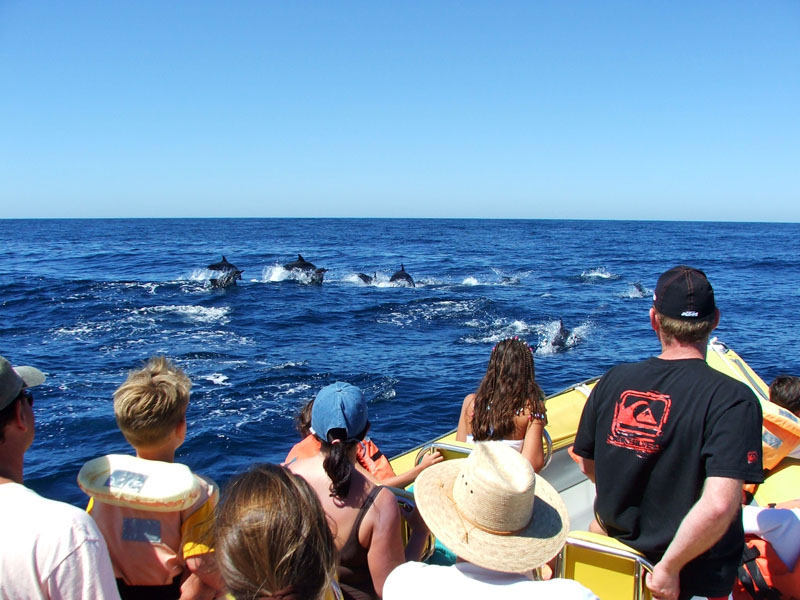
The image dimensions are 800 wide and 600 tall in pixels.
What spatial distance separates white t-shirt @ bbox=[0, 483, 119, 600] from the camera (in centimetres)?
164

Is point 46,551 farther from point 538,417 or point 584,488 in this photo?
point 584,488

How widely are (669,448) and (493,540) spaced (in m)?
0.92

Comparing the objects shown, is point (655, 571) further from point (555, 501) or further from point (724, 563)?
point (555, 501)

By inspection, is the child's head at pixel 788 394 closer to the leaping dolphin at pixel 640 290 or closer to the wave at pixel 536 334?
the wave at pixel 536 334

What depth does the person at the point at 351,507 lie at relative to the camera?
2.30 meters

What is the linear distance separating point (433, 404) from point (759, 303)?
794 inches

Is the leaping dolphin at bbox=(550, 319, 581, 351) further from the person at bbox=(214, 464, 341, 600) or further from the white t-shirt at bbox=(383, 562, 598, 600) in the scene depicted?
the person at bbox=(214, 464, 341, 600)

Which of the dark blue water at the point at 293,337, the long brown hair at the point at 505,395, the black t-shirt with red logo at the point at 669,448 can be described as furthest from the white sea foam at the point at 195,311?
the black t-shirt with red logo at the point at 669,448

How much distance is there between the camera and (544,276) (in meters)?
35.1

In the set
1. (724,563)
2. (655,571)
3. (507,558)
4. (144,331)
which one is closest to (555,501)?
(507,558)

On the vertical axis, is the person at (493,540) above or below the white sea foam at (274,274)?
above

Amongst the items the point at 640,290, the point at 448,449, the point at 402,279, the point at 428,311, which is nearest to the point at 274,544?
the point at 448,449

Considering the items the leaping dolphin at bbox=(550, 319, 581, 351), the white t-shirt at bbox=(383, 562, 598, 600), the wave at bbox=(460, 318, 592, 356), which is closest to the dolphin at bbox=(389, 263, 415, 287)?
the wave at bbox=(460, 318, 592, 356)

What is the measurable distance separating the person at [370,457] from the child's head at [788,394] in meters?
2.72
